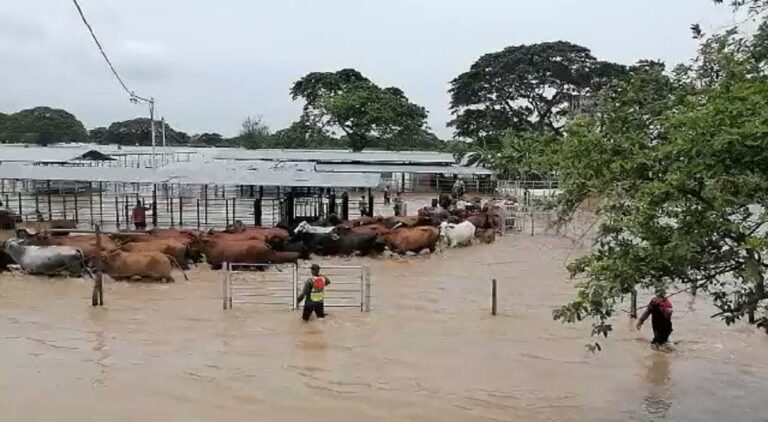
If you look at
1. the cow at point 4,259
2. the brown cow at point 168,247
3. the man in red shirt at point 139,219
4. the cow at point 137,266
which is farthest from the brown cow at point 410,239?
the cow at point 4,259

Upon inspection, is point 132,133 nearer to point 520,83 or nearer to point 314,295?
point 520,83

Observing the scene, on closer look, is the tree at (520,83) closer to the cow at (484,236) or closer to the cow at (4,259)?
the cow at (484,236)

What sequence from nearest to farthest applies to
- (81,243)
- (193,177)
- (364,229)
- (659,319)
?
(659,319) → (81,243) → (364,229) → (193,177)

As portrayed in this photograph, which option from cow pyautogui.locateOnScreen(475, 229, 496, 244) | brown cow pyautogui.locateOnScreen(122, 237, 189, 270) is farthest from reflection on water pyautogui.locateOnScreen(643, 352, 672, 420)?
cow pyautogui.locateOnScreen(475, 229, 496, 244)

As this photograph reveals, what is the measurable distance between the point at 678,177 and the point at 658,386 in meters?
5.89

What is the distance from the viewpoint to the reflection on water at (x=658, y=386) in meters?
10.6

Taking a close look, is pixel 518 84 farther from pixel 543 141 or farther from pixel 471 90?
pixel 543 141

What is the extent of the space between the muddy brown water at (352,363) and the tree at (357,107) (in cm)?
4374

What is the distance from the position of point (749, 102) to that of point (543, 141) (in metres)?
2.04

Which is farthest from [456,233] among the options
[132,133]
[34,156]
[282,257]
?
[132,133]

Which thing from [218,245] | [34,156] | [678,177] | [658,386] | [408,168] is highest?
[678,177]

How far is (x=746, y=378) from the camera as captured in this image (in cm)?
1227

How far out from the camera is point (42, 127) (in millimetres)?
88375

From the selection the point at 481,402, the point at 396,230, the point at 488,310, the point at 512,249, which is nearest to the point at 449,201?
the point at 512,249
